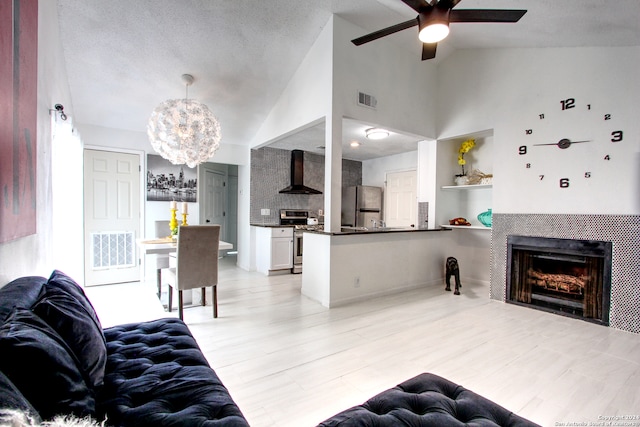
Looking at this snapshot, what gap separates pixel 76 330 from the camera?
3.85 ft

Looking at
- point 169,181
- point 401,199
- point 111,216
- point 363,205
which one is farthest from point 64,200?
point 401,199

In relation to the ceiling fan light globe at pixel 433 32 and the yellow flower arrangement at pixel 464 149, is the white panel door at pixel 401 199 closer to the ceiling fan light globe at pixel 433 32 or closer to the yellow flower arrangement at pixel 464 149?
the yellow flower arrangement at pixel 464 149

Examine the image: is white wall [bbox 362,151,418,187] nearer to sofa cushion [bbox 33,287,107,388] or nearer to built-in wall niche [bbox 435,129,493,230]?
built-in wall niche [bbox 435,129,493,230]

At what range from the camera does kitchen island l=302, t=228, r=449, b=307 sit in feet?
11.2

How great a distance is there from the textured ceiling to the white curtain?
2.81 feet

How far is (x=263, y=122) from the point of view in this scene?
4.89 metres

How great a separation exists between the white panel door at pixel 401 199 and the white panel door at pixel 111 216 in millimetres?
5032

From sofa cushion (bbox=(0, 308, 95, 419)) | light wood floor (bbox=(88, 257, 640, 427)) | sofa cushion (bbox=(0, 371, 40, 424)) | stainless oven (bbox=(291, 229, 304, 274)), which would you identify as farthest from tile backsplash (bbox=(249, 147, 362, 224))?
sofa cushion (bbox=(0, 371, 40, 424))

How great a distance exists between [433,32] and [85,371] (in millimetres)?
2796

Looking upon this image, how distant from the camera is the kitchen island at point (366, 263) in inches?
134

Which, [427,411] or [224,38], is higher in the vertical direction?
[224,38]

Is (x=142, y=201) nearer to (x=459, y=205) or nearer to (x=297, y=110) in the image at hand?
(x=297, y=110)

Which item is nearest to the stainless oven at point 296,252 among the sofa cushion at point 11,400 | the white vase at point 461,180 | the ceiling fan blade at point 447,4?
the white vase at point 461,180

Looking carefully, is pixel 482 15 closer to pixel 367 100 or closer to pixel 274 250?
pixel 367 100
